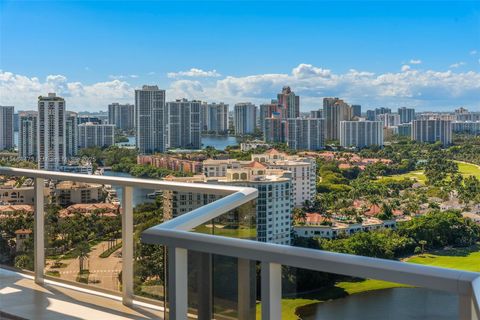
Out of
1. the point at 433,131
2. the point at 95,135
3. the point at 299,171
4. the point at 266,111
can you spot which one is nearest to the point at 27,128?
the point at 95,135

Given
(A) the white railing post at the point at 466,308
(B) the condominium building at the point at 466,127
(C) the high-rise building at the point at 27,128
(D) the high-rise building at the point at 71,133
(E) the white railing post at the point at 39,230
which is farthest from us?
(B) the condominium building at the point at 466,127

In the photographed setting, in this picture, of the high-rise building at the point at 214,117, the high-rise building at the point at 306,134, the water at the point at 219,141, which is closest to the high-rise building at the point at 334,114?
the high-rise building at the point at 306,134

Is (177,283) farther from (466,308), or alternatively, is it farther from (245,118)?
(245,118)

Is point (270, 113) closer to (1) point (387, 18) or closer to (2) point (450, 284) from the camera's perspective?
(1) point (387, 18)

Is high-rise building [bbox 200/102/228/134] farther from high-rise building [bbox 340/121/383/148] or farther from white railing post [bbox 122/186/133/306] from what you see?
white railing post [bbox 122/186/133/306]

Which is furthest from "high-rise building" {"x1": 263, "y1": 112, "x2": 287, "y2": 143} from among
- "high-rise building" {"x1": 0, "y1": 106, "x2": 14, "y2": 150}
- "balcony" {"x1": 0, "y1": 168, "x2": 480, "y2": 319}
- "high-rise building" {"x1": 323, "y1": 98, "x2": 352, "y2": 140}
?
"balcony" {"x1": 0, "y1": 168, "x2": 480, "y2": 319}

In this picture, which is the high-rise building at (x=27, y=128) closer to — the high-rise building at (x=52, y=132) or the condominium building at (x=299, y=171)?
the high-rise building at (x=52, y=132)
